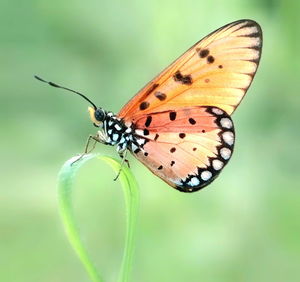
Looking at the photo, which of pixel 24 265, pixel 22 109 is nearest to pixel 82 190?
pixel 24 265

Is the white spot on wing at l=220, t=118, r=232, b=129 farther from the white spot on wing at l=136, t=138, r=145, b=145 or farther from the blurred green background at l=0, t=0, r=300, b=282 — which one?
the blurred green background at l=0, t=0, r=300, b=282

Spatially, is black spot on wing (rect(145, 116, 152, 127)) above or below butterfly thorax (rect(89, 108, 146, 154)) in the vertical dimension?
above

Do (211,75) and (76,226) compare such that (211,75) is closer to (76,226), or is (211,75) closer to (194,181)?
(194,181)

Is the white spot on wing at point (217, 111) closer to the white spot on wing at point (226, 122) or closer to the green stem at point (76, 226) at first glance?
the white spot on wing at point (226, 122)

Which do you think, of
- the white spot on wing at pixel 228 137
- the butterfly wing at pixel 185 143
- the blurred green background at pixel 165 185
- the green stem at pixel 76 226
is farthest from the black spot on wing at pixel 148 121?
the blurred green background at pixel 165 185

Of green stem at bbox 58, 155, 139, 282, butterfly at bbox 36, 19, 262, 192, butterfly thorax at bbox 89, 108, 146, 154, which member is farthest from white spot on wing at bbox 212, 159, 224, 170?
green stem at bbox 58, 155, 139, 282

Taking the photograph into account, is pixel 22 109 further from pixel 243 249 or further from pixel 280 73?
pixel 243 249

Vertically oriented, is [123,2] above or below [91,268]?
below
